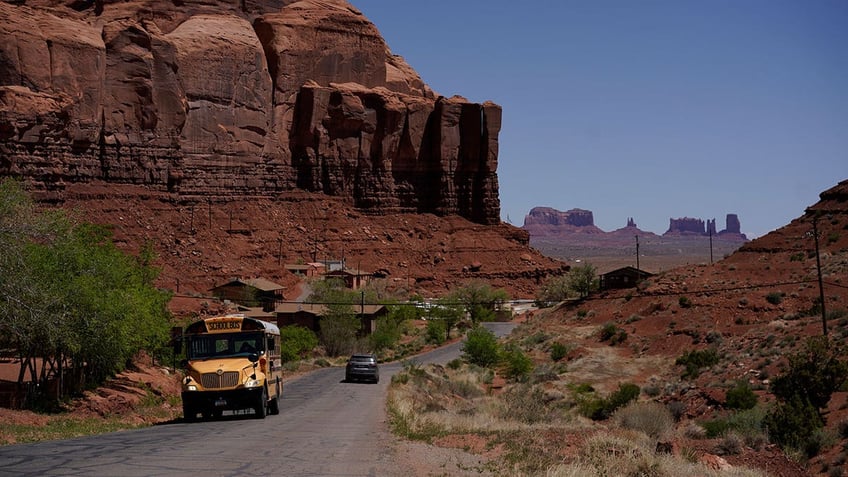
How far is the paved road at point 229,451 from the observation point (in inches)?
644

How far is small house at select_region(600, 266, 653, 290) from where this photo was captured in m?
78.7

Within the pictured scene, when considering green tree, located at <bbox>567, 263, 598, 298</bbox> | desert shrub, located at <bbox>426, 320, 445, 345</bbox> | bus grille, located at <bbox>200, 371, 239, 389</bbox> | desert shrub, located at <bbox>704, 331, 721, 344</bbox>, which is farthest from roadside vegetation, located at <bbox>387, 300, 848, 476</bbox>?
green tree, located at <bbox>567, 263, 598, 298</bbox>

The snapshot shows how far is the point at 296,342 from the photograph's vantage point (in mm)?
67812

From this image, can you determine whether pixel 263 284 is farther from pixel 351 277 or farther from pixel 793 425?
pixel 793 425

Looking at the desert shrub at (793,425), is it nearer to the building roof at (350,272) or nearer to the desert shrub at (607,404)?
the desert shrub at (607,404)

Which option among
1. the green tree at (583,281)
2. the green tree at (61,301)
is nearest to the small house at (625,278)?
the green tree at (583,281)

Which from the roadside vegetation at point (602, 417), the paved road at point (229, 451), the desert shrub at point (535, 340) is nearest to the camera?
the paved road at point (229, 451)

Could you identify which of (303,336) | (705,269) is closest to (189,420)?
(303,336)

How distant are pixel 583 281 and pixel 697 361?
154 feet

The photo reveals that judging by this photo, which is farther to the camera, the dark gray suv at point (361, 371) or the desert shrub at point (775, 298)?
the desert shrub at point (775, 298)

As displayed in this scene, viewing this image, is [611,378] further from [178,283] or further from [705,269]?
[178,283]

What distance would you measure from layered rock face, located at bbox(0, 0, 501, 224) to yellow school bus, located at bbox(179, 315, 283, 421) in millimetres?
62223

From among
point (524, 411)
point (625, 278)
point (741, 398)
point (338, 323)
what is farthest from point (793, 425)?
point (625, 278)

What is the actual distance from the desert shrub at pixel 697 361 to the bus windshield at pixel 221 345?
83.0ft
